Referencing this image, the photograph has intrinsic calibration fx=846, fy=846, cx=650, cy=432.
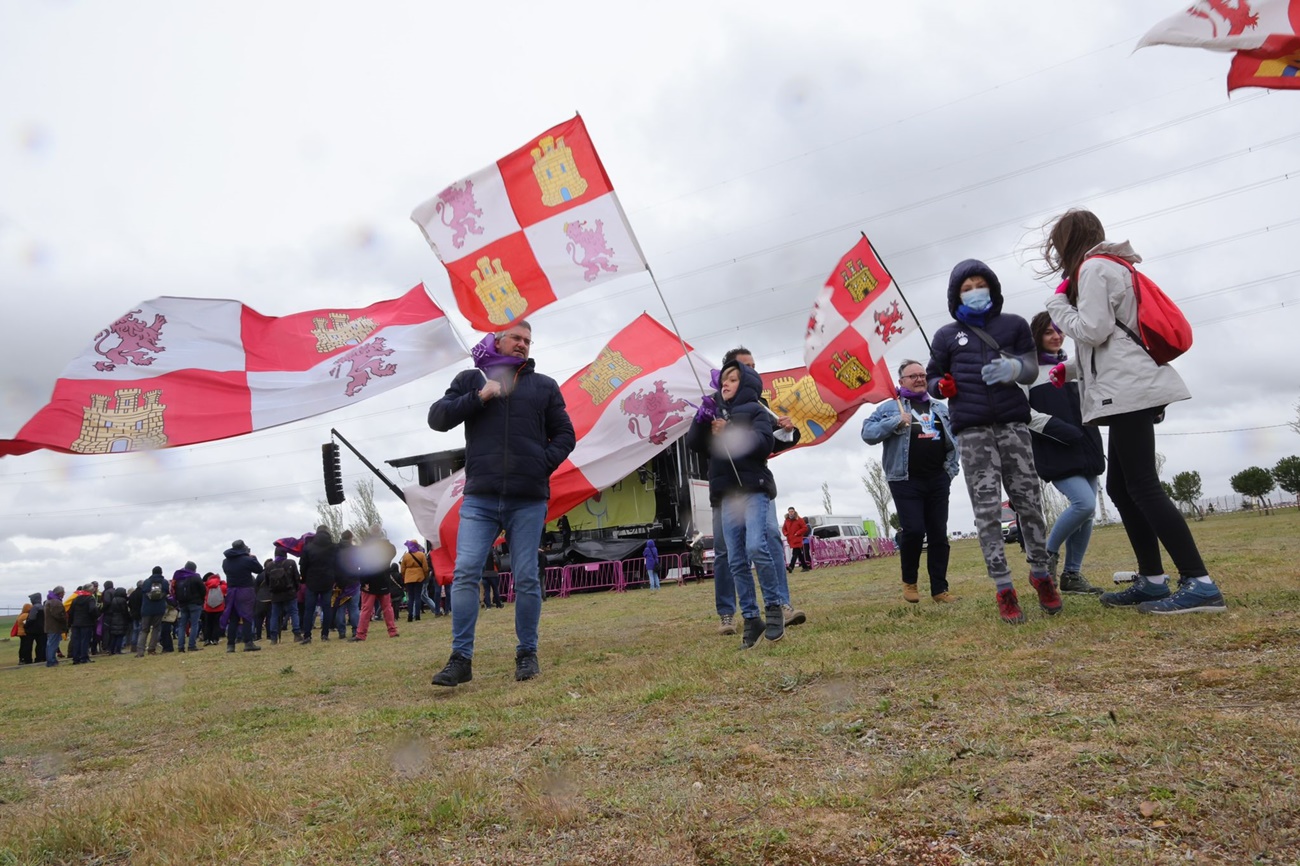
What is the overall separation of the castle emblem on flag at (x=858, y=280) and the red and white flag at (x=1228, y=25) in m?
4.05

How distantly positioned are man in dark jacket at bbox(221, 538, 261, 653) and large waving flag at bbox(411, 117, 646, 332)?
351 inches

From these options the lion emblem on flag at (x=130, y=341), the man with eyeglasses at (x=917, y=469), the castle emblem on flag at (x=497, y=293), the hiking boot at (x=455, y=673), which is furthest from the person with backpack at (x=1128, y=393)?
the lion emblem on flag at (x=130, y=341)

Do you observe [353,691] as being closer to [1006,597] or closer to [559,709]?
[559,709]

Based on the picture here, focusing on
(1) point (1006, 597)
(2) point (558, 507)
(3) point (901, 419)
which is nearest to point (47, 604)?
(2) point (558, 507)

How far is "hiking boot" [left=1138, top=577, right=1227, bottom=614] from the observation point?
411 cm

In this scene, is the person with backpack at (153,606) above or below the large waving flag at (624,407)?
below

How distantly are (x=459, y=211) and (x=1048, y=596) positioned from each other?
5.38 metres

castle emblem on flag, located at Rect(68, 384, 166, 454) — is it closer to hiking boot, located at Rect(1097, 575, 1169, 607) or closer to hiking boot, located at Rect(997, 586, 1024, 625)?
hiking boot, located at Rect(997, 586, 1024, 625)

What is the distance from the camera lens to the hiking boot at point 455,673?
16.4 ft

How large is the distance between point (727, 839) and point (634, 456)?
11.9 metres

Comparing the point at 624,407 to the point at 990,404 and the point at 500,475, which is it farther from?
→ the point at 990,404

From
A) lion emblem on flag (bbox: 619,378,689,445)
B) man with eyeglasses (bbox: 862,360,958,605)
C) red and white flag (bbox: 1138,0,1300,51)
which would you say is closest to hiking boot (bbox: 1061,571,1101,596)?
man with eyeglasses (bbox: 862,360,958,605)

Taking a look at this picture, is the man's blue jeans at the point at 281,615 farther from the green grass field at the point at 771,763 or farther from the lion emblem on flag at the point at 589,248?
the lion emblem on flag at the point at 589,248

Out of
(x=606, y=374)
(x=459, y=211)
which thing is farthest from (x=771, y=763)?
(x=606, y=374)
